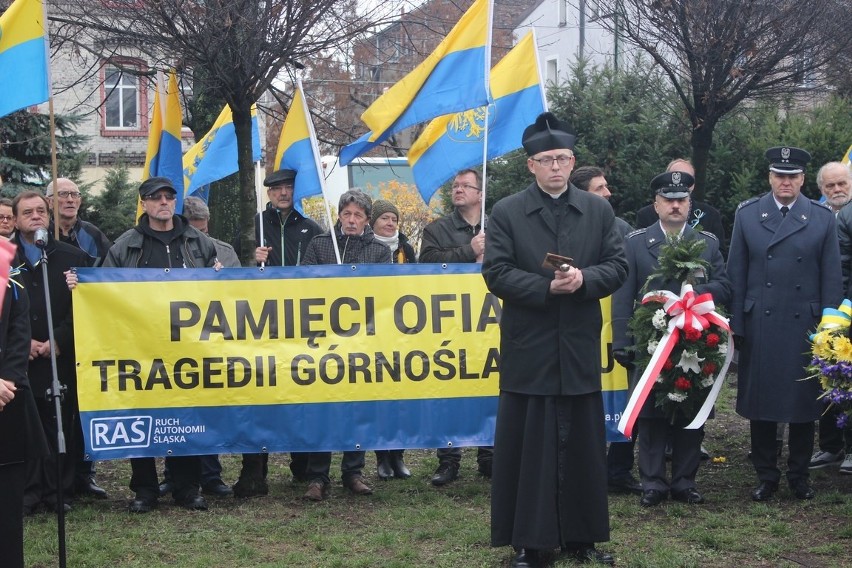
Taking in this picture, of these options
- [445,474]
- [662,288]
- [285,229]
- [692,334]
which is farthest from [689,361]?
[285,229]

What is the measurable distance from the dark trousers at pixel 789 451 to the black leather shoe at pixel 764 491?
0.10ft

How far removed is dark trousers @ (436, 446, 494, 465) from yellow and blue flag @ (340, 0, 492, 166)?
2483 mm

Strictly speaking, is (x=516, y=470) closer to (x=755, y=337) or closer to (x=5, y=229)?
(x=755, y=337)

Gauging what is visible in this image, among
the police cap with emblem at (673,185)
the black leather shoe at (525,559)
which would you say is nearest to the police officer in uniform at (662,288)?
the police cap with emblem at (673,185)

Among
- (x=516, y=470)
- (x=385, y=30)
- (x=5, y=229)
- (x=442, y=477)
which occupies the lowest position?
(x=442, y=477)

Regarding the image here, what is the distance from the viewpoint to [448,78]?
8.80 m

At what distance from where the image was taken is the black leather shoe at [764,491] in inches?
311

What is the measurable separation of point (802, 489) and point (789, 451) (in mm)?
273

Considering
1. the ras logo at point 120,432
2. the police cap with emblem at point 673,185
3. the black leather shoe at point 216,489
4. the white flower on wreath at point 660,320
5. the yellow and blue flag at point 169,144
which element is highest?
the yellow and blue flag at point 169,144

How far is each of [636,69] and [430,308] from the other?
34.1ft

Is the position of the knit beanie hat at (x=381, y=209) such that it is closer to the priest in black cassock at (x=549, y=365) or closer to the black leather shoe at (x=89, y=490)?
the priest in black cassock at (x=549, y=365)

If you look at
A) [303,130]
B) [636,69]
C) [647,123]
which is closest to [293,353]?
[303,130]

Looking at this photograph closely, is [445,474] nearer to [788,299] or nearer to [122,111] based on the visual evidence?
[788,299]

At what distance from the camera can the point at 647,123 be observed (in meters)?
16.5
